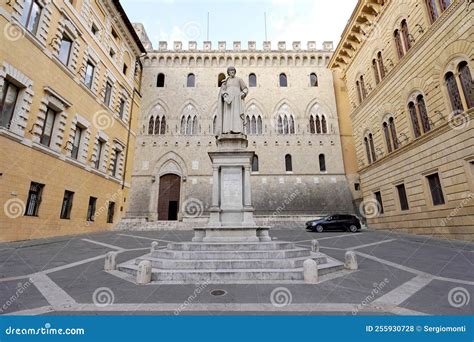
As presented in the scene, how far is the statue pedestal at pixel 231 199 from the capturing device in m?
7.51

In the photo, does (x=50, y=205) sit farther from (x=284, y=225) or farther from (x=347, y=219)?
(x=347, y=219)

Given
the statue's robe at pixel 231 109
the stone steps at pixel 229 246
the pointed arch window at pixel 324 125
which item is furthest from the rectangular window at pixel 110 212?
the pointed arch window at pixel 324 125

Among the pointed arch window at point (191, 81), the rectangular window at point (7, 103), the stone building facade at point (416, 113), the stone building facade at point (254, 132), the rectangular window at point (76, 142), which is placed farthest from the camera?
the pointed arch window at point (191, 81)

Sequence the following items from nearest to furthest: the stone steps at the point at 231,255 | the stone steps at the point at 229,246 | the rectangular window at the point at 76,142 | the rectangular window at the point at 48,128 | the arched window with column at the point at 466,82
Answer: the stone steps at the point at 231,255 < the stone steps at the point at 229,246 < the arched window with column at the point at 466,82 < the rectangular window at the point at 48,128 < the rectangular window at the point at 76,142

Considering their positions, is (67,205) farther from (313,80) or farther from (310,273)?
(313,80)

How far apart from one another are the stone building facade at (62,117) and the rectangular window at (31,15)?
5 cm

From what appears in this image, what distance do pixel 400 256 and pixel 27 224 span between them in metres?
16.4

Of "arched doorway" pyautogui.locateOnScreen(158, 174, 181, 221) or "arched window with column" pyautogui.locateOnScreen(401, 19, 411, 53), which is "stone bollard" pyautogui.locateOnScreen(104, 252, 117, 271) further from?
"arched window with column" pyautogui.locateOnScreen(401, 19, 411, 53)

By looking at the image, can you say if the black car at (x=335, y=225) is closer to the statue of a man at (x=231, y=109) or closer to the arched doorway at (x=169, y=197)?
the statue of a man at (x=231, y=109)

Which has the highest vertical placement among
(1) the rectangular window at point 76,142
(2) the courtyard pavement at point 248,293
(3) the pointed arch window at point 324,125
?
(3) the pointed arch window at point 324,125

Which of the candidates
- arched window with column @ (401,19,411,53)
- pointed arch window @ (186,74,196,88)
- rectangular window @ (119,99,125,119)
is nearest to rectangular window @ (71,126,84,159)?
rectangular window @ (119,99,125,119)

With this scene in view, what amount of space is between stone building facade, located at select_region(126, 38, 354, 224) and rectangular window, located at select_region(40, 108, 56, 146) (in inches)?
373

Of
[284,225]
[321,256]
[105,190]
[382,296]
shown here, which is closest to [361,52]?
[284,225]

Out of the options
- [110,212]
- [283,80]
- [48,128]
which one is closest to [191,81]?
[283,80]
